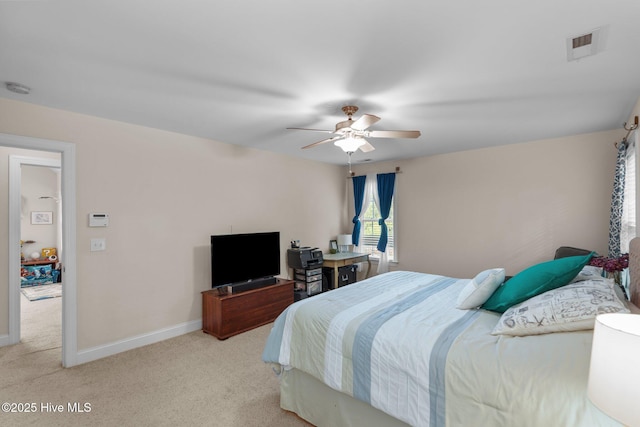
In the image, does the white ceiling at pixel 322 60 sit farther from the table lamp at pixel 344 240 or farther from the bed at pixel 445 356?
the table lamp at pixel 344 240

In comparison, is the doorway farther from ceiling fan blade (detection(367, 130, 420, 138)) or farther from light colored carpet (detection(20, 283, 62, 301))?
ceiling fan blade (detection(367, 130, 420, 138))

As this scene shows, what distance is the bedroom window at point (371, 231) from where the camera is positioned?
5496 mm

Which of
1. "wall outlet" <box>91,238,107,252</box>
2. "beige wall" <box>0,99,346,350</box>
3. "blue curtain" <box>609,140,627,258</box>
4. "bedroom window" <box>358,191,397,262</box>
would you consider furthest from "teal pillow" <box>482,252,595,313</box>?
"wall outlet" <box>91,238,107,252</box>

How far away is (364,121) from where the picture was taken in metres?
2.40

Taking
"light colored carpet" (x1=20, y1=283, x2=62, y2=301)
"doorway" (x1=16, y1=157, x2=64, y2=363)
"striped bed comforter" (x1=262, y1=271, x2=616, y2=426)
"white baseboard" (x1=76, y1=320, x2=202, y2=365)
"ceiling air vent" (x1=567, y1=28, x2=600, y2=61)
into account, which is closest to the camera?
"striped bed comforter" (x1=262, y1=271, x2=616, y2=426)

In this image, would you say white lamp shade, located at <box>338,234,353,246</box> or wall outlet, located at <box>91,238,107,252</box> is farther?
white lamp shade, located at <box>338,234,353,246</box>

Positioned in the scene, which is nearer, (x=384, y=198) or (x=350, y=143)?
(x=350, y=143)

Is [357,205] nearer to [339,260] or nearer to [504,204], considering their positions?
[339,260]

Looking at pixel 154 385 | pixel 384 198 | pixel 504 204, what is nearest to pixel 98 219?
pixel 154 385

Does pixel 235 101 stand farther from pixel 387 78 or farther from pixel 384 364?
pixel 384 364

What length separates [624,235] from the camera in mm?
3174

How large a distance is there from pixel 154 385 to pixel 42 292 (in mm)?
4779

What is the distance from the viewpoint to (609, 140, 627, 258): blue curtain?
10.3ft

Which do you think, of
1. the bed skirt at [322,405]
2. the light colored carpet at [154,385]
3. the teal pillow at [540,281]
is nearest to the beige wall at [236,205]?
the light colored carpet at [154,385]
